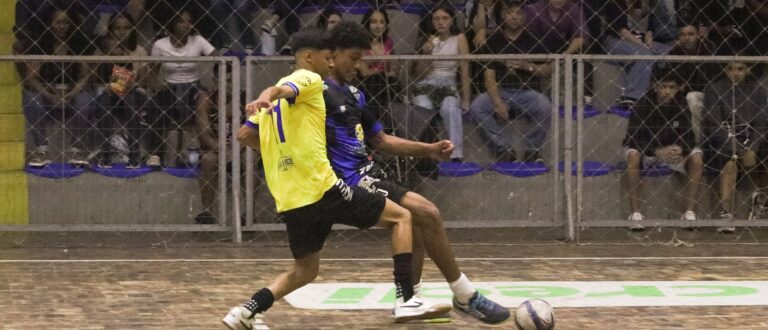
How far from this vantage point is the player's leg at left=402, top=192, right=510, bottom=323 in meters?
7.64

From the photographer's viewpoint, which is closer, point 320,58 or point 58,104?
point 320,58

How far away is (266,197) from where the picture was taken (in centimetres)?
1191

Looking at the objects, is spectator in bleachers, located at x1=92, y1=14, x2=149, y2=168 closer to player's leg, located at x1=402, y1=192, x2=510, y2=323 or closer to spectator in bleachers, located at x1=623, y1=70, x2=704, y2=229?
spectator in bleachers, located at x1=623, y1=70, x2=704, y2=229

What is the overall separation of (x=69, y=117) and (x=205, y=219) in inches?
57.2

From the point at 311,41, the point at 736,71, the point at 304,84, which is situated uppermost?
the point at 736,71

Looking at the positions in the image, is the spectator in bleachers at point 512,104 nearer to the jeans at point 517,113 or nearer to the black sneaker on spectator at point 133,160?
the jeans at point 517,113

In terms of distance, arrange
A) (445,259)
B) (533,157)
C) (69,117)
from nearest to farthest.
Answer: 1. (445,259)
2. (69,117)
3. (533,157)

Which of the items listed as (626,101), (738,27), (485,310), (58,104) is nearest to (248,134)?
(485,310)

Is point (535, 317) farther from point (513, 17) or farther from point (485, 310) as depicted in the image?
point (513, 17)

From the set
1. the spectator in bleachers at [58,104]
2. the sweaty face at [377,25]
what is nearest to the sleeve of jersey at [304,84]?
the spectator in bleachers at [58,104]

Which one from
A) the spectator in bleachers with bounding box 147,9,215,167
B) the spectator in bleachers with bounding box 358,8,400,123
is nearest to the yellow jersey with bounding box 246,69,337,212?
the spectator in bleachers with bounding box 358,8,400,123

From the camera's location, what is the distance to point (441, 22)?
41.2 feet

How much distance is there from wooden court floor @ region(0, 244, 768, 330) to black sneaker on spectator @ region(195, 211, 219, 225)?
0.33 m

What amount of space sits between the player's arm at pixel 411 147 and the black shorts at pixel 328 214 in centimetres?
37
